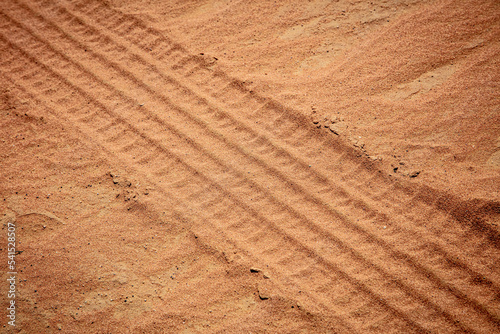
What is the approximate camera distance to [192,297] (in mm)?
2871

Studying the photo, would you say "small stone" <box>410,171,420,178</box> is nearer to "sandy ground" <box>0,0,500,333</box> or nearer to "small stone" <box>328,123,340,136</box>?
"sandy ground" <box>0,0,500,333</box>

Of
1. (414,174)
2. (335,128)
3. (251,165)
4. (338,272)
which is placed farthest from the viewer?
(335,128)

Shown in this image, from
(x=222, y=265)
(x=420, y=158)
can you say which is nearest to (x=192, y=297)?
(x=222, y=265)

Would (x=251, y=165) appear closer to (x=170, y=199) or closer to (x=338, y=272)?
(x=170, y=199)

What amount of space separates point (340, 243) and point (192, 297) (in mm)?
1370

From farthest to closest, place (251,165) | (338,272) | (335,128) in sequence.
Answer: (335,128), (251,165), (338,272)

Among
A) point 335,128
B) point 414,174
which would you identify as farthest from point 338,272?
point 335,128

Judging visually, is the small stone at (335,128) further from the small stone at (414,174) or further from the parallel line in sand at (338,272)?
the parallel line in sand at (338,272)

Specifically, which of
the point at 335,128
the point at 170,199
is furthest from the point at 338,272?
the point at 170,199

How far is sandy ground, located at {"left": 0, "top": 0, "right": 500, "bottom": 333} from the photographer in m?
2.84

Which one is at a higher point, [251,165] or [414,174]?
[414,174]

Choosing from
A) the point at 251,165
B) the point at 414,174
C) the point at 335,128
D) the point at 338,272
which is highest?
the point at 335,128

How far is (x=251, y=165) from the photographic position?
11.1 ft

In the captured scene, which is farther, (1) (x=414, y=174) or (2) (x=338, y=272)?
(1) (x=414, y=174)
